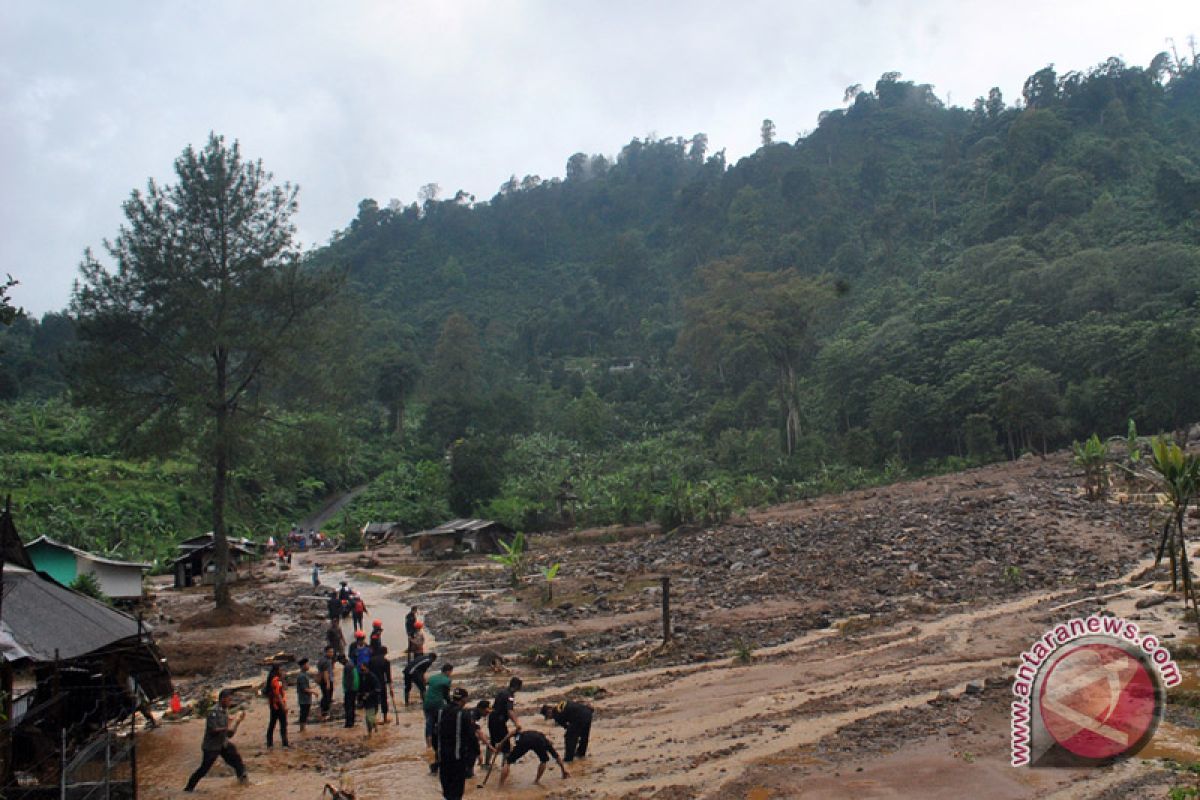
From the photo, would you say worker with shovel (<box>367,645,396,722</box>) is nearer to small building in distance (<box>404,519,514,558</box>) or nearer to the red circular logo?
the red circular logo

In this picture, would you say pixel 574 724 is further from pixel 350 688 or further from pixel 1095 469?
pixel 1095 469

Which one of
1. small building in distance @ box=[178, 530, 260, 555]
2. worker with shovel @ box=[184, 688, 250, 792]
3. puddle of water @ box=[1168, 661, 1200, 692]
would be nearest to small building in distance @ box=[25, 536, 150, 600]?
small building in distance @ box=[178, 530, 260, 555]

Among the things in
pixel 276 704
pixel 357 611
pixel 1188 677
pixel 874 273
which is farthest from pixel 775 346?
pixel 276 704

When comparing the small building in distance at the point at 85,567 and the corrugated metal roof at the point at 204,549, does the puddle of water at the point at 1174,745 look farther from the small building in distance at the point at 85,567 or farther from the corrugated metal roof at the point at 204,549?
the corrugated metal roof at the point at 204,549

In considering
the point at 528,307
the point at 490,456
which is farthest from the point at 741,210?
the point at 490,456

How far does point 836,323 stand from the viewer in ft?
254

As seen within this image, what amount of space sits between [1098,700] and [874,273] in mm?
78108

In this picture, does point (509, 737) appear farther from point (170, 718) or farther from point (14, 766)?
point (170, 718)

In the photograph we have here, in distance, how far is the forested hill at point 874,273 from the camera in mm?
49031

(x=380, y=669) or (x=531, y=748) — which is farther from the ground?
(x=380, y=669)

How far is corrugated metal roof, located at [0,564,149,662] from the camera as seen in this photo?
430 inches

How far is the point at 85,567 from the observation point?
2408 cm

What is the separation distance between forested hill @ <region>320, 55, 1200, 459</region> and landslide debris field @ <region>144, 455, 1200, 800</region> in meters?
15.8
